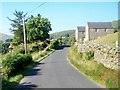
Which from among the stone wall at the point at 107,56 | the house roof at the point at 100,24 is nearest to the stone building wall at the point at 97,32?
the house roof at the point at 100,24

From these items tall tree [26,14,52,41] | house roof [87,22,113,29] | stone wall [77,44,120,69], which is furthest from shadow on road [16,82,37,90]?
house roof [87,22,113,29]

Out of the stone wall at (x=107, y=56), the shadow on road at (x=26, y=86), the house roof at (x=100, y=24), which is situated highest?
the house roof at (x=100, y=24)

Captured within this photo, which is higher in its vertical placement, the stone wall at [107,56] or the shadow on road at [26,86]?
the stone wall at [107,56]

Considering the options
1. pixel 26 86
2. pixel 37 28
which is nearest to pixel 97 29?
pixel 37 28

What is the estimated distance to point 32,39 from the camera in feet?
251

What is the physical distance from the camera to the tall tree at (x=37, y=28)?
75.4 metres

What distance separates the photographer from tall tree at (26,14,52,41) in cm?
7544

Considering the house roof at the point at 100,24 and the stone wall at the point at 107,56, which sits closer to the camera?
the stone wall at the point at 107,56

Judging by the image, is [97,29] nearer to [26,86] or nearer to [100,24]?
[100,24]

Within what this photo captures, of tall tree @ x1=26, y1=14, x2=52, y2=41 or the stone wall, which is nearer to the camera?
the stone wall

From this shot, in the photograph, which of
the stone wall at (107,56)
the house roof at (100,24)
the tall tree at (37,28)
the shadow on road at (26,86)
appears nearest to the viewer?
the shadow on road at (26,86)

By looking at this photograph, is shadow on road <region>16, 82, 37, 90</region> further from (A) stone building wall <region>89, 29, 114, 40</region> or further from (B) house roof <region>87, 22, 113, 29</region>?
(B) house roof <region>87, 22, 113, 29</region>

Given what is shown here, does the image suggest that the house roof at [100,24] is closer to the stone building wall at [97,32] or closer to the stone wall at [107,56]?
the stone building wall at [97,32]

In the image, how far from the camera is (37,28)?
247ft
